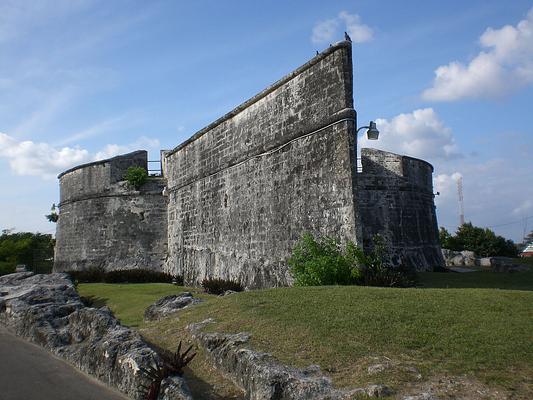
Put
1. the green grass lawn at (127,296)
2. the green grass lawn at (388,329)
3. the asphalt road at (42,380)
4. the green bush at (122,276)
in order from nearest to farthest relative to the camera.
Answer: the green grass lawn at (388,329)
the asphalt road at (42,380)
the green grass lawn at (127,296)
the green bush at (122,276)

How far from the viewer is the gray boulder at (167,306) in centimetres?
1106

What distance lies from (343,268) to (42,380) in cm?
594

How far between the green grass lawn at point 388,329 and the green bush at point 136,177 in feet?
45.0

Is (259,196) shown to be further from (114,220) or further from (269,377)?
(114,220)

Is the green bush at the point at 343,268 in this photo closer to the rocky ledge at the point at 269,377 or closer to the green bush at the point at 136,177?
the rocky ledge at the point at 269,377

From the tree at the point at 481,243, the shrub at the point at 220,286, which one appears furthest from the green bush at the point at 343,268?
the tree at the point at 481,243

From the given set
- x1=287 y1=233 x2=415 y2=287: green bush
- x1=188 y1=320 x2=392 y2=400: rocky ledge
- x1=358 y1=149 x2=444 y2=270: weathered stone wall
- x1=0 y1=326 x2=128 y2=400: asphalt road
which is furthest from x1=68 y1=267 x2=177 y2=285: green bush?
x1=188 y1=320 x2=392 y2=400: rocky ledge

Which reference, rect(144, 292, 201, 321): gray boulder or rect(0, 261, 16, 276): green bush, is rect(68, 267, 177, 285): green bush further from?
rect(144, 292, 201, 321): gray boulder

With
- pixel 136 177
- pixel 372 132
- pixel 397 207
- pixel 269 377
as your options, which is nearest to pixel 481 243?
pixel 397 207

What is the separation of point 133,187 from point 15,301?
1087 centimetres

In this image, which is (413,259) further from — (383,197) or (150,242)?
(150,242)

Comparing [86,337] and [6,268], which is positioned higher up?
[6,268]

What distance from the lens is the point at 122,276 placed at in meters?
21.4

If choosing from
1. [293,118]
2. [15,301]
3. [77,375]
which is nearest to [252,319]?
[77,375]
